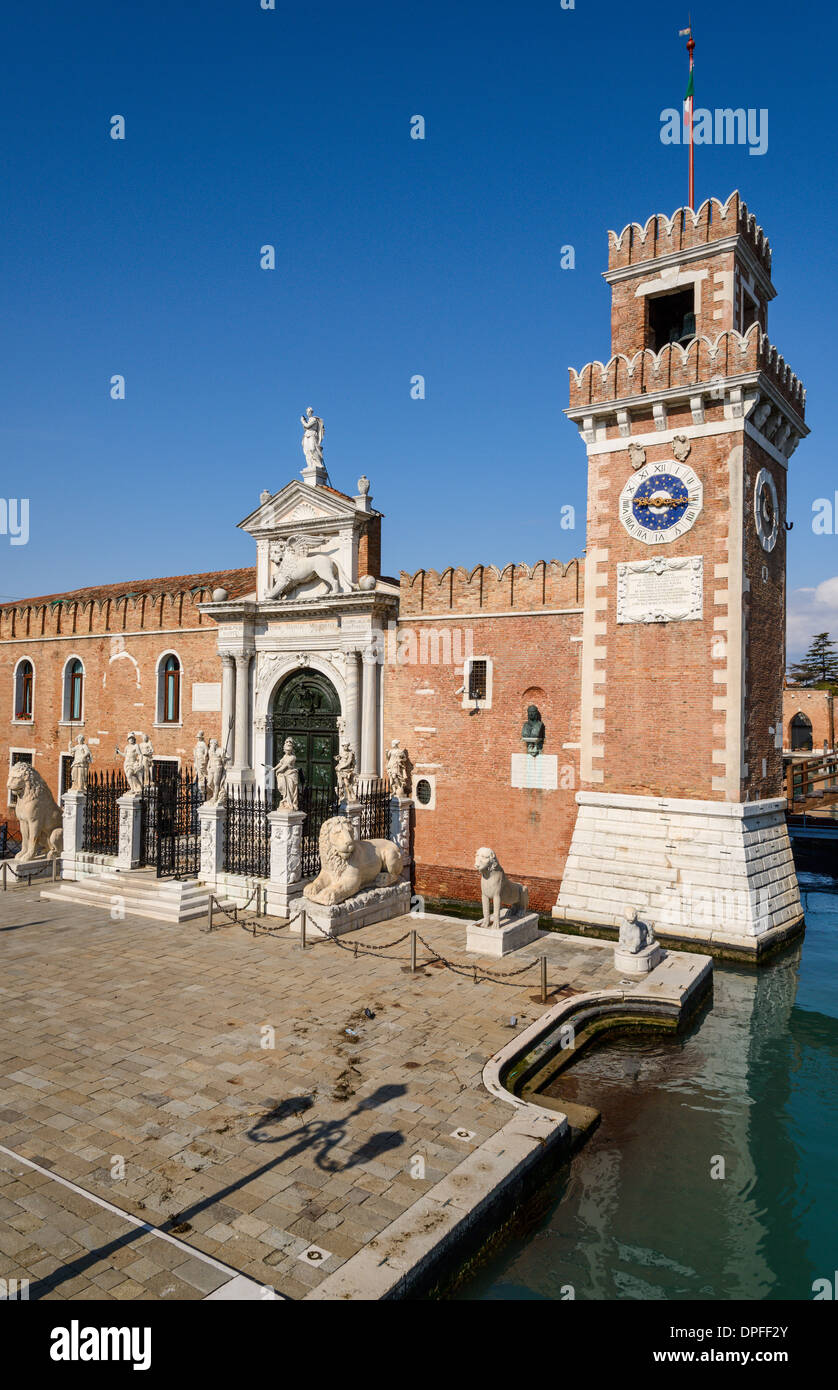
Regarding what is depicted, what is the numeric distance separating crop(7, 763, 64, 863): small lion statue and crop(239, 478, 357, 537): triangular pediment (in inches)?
324

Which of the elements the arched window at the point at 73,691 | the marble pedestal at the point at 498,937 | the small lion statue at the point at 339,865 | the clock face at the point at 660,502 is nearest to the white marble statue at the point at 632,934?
the marble pedestal at the point at 498,937

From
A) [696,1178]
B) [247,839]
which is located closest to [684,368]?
[247,839]

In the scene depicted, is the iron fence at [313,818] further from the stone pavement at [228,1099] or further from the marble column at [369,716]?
the stone pavement at [228,1099]

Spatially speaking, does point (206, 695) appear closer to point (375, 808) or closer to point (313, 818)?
point (313, 818)

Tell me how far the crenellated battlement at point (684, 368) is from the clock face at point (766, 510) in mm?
1735

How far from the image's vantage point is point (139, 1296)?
16.1 ft

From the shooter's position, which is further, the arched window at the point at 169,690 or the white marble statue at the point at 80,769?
the arched window at the point at 169,690

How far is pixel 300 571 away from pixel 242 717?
4.20m

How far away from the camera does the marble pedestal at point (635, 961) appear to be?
1191 centimetres

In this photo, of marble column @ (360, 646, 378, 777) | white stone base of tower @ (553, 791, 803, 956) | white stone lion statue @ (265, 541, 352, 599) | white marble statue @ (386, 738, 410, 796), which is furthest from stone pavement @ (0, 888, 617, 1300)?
white stone lion statue @ (265, 541, 352, 599)

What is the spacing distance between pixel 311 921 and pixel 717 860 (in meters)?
7.09

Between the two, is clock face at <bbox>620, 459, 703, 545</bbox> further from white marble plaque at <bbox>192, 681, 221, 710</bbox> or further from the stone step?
white marble plaque at <bbox>192, 681, 221, 710</bbox>

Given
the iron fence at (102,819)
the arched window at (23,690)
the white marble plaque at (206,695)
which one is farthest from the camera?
the arched window at (23,690)
